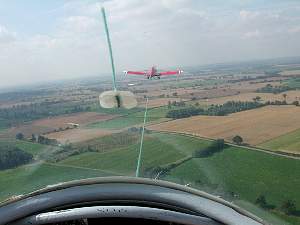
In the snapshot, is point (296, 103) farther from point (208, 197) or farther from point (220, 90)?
point (208, 197)

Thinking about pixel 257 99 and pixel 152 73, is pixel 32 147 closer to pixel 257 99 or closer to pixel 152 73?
pixel 152 73

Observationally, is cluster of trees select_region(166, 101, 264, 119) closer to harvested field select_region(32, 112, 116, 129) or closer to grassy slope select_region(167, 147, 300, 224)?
harvested field select_region(32, 112, 116, 129)

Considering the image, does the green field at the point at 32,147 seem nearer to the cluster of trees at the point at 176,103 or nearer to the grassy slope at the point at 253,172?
the grassy slope at the point at 253,172

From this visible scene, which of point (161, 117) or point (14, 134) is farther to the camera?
point (161, 117)

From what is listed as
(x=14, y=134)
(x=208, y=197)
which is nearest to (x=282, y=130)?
(x=14, y=134)

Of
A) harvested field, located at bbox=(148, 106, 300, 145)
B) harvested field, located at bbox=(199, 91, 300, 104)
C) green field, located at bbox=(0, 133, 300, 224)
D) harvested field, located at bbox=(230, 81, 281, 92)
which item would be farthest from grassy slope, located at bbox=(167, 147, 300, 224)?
harvested field, located at bbox=(230, 81, 281, 92)
